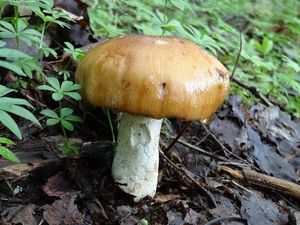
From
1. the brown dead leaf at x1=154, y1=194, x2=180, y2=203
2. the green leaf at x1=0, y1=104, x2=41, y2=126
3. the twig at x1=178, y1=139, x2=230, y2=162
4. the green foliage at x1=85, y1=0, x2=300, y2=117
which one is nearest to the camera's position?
the green leaf at x1=0, y1=104, x2=41, y2=126

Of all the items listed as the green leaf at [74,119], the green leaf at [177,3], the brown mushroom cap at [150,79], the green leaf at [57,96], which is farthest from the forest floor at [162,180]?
the green leaf at [177,3]

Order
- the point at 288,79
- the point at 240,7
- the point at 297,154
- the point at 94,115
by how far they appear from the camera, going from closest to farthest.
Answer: the point at 94,115 < the point at 297,154 < the point at 288,79 < the point at 240,7

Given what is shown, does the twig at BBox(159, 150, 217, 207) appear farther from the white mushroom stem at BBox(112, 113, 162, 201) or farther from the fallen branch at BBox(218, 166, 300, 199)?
the fallen branch at BBox(218, 166, 300, 199)

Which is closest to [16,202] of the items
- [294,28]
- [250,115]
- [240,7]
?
[250,115]

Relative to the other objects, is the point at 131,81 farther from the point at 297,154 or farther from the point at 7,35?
the point at 297,154

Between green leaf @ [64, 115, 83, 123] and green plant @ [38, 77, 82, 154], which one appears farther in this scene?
green leaf @ [64, 115, 83, 123]

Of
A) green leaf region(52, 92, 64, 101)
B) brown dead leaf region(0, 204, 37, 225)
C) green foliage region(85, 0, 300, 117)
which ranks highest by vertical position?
green leaf region(52, 92, 64, 101)

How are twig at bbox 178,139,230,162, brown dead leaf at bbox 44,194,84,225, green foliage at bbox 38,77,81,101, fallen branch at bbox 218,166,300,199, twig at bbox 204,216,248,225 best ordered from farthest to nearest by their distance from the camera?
twig at bbox 178,139,230,162 → fallen branch at bbox 218,166,300,199 → twig at bbox 204,216,248,225 → green foliage at bbox 38,77,81,101 → brown dead leaf at bbox 44,194,84,225

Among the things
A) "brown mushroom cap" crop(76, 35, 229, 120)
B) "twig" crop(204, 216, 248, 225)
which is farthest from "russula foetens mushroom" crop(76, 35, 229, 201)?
"twig" crop(204, 216, 248, 225)
